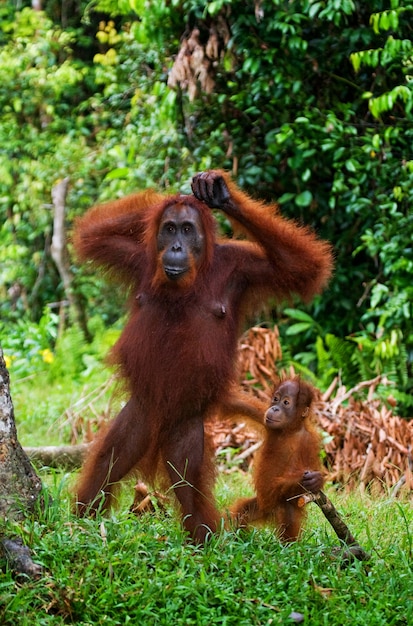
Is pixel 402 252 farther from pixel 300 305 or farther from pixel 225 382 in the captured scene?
pixel 225 382

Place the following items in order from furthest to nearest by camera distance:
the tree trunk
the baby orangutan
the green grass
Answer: the baby orangutan
the tree trunk
the green grass

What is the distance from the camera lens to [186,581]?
2.83m

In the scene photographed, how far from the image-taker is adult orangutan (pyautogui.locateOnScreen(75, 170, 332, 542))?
11.8ft

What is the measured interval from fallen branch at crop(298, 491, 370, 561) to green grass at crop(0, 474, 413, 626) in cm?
5

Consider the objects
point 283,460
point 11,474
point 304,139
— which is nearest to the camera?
point 11,474

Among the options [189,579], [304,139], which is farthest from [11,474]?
[304,139]

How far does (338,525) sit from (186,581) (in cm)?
69

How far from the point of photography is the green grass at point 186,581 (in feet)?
8.78

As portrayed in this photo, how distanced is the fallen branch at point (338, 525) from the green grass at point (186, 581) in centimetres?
5

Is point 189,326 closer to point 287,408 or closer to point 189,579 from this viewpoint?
point 287,408

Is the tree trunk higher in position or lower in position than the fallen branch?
higher

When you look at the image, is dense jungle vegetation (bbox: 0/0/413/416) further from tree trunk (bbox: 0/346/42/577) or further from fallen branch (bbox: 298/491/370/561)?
fallen branch (bbox: 298/491/370/561)

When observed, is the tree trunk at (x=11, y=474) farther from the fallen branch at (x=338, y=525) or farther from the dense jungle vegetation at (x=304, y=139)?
the dense jungle vegetation at (x=304, y=139)

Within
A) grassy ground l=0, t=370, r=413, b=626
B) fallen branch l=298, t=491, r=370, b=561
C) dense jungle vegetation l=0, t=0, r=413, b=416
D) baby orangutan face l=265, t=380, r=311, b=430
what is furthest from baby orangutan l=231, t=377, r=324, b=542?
dense jungle vegetation l=0, t=0, r=413, b=416
